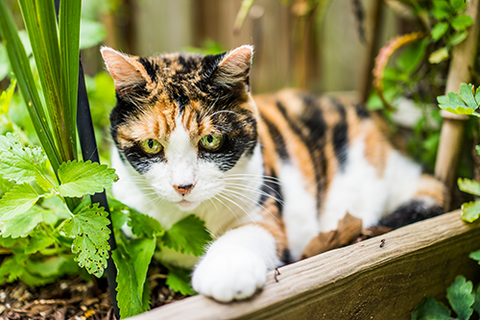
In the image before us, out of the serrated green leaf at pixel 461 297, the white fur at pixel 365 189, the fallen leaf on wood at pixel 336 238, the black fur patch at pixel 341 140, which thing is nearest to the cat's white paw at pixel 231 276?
the fallen leaf on wood at pixel 336 238

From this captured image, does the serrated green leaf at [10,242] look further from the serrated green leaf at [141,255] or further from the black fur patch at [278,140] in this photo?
the black fur patch at [278,140]

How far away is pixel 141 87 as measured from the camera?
917 millimetres

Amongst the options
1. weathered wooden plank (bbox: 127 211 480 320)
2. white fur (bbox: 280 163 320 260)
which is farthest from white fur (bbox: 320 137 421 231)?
weathered wooden plank (bbox: 127 211 480 320)

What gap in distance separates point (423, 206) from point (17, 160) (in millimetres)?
1339

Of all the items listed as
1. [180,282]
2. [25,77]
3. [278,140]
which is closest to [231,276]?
[180,282]

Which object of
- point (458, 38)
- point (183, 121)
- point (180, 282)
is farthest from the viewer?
point (458, 38)

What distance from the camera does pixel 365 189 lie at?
4.72 feet

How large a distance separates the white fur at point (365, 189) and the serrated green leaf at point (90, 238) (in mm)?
902

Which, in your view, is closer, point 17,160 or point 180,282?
point 17,160

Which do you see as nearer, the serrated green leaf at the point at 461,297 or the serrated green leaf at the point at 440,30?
the serrated green leaf at the point at 461,297

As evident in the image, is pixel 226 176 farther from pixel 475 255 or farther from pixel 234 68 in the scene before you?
pixel 475 255

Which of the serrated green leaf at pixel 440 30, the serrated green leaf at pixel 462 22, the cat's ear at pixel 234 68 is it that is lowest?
the cat's ear at pixel 234 68

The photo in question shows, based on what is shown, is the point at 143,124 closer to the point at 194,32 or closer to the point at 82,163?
the point at 82,163

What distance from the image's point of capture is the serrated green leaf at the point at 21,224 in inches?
31.2
